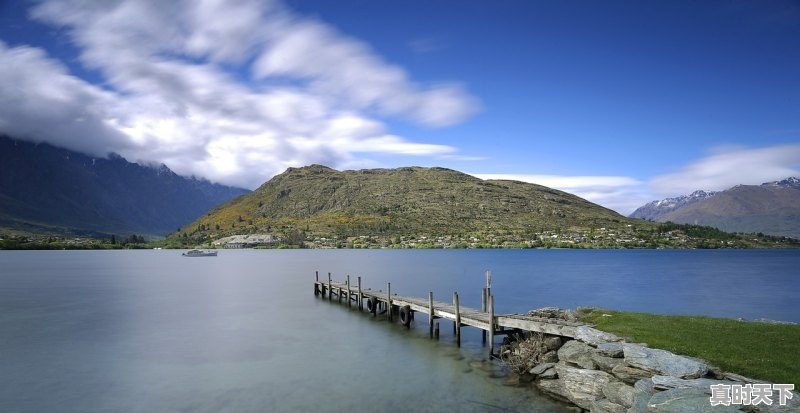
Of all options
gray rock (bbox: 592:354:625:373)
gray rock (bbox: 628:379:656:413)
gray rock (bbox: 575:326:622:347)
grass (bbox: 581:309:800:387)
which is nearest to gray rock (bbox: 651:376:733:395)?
gray rock (bbox: 628:379:656:413)

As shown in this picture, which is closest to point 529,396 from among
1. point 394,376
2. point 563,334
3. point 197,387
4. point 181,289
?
point 563,334

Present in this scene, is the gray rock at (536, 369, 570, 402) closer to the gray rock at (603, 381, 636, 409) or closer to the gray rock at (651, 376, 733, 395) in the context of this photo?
the gray rock at (603, 381, 636, 409)

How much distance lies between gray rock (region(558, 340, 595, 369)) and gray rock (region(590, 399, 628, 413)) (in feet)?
6.77

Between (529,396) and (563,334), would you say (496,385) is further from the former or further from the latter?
(563,334)

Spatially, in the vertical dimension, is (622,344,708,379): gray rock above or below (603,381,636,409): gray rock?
above

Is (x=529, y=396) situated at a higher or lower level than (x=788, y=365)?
lower

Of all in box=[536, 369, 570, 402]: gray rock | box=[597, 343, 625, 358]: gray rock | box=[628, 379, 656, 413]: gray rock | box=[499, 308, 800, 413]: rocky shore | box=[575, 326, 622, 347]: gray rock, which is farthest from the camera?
box=[575, 326, 622, 347]: gray rock

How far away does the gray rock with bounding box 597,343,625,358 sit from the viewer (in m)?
19.6

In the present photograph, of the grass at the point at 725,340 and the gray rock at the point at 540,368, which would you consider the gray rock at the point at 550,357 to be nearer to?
the gray rock at the point at 540,368

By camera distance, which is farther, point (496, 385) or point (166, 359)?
point (166, 359)

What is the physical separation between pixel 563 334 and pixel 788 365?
8505 mm

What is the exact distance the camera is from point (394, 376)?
25312 mm

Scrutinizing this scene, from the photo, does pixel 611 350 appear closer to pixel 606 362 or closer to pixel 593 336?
pixel 606 362

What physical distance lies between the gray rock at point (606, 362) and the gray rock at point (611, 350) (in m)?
0.23
